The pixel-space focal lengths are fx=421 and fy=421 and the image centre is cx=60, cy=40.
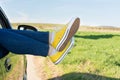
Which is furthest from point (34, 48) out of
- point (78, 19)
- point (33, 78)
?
point (33, 78)

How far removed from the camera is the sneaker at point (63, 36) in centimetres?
406

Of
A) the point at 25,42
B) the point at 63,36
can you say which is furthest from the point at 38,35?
the point at 63,36

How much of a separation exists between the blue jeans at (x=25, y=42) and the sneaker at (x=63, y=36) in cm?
10

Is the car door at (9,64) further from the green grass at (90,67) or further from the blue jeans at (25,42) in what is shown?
the green grass at (90,67)

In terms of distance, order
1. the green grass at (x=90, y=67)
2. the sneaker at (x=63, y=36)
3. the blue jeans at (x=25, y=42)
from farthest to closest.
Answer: the green grass at (x=90, y=67)
the sneaker at (x=63, y=36)
the blue jeans at (x=25, y=42)

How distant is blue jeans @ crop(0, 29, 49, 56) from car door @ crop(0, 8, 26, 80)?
0.12 meters

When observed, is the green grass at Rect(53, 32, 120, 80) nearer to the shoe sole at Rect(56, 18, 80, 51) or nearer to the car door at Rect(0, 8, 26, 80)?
the car door at Rect(0, 8, 26, 80)

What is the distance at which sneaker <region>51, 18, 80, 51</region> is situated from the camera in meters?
4.06

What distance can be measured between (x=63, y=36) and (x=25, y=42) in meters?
0.41

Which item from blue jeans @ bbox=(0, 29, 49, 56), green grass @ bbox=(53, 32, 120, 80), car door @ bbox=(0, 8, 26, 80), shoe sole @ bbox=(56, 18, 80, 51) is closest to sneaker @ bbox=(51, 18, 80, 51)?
shoe sole @ bbox=(56, 18, 80, 51)

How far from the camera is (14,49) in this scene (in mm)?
3951

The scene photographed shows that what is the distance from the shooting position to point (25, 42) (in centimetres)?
395

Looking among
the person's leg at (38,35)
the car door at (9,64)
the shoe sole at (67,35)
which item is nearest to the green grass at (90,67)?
the car door at (9,64)

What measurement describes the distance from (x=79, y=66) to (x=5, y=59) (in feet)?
30.1
